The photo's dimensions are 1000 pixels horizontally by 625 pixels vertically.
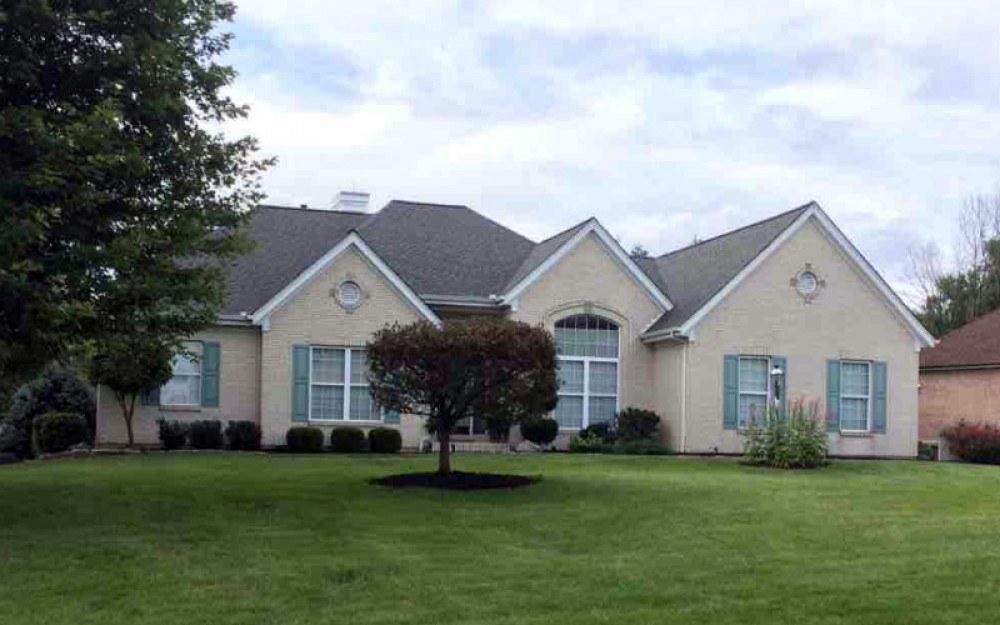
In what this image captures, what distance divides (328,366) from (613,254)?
770 centimetres

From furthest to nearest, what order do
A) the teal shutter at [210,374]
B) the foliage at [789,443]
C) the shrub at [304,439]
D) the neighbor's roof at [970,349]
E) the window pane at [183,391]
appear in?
the neighbor's roof at [970,349], the teal shutter at [210,374], the window pane at [183,391], the shrub at [304,439], the foliage at [789,443]

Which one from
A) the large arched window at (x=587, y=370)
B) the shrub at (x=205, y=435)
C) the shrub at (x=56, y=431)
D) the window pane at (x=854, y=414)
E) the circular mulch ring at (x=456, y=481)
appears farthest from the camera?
the window pane at (x=854, y=414)

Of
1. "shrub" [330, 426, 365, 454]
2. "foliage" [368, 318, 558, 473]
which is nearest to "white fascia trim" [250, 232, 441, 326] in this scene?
"shrub" [330, 426, 365, 454]

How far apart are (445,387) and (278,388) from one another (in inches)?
402

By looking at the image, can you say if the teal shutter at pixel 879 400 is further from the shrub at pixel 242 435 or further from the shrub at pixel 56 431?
the shrub at pixel 56 431

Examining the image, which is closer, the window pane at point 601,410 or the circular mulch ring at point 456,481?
the circular mulch ring at point 456,481

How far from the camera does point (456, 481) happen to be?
703 inches

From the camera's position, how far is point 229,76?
595 inches

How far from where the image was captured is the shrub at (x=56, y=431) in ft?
84.4

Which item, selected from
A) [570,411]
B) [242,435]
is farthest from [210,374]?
[570,411]

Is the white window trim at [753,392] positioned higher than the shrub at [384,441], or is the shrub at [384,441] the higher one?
the white window trim at [753,392]

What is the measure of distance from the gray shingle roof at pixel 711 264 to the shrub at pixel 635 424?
222 cm

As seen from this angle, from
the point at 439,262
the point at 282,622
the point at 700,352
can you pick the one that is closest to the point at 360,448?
the point at 439,262

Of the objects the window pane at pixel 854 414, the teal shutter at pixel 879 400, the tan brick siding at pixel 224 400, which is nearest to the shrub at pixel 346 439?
the tan brick siding at pixel 224 400
